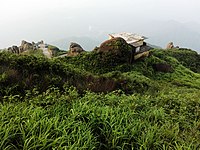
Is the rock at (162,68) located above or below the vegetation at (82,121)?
below

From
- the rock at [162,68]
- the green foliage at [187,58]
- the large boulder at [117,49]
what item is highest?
the large boulder at [117,49]

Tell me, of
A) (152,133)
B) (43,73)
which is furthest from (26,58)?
(152,133)

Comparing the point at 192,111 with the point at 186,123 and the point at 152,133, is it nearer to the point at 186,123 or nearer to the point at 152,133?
the point at 186,123

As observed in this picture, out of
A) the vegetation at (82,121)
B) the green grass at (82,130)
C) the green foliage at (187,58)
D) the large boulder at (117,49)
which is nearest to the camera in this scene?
the green grass at (82,130)

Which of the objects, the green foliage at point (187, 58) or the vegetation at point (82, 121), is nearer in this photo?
the vegetation at point (82, 121)

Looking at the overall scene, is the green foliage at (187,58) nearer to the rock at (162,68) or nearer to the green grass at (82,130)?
the rock at (162,68)

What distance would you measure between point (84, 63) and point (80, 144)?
16790 millimetres

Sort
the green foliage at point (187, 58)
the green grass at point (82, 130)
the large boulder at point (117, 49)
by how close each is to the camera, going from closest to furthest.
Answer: the green grass at point (82, 130), the large boulder at point (117, 49), the green foliage at point (187, 58)

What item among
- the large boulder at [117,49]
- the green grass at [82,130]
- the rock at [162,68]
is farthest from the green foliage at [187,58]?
the green grass at [82,130]

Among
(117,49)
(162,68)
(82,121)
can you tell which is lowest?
(162,68)

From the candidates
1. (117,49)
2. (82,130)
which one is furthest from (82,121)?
(117,49)

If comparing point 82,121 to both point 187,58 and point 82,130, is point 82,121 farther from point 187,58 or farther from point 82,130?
point 187,58

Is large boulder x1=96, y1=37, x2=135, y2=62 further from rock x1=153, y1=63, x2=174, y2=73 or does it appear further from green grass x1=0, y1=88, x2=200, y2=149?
green grass x1=0, y1=88, x2=200, y2=149

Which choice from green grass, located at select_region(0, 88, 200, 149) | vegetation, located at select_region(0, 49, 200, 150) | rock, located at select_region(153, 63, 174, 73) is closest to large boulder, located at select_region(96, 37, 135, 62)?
rock, located at select_region(153, 63, 174, 73)
